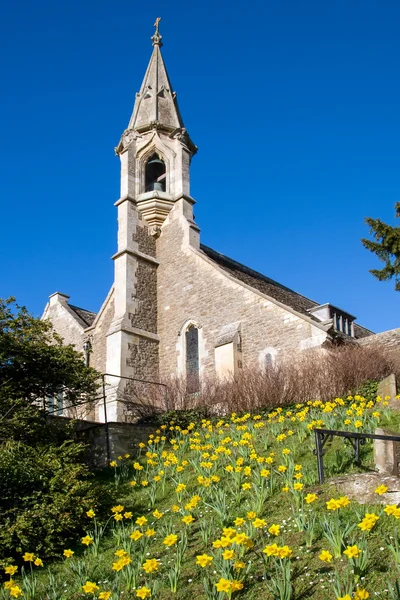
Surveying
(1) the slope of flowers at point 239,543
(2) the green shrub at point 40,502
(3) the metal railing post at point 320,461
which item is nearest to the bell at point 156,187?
(1) the slope of flowers at point 239,543

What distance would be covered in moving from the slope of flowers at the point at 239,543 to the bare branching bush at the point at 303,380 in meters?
5.44

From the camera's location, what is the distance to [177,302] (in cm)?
2367

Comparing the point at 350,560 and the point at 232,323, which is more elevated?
the point at 232,323

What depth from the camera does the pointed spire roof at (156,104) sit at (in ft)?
90.1

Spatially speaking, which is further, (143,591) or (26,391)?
(26,391)

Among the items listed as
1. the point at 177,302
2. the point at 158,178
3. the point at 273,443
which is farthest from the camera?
the point at 158,178

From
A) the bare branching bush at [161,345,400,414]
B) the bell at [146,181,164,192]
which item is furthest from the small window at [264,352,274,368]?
the bell at [146,181,164,192]

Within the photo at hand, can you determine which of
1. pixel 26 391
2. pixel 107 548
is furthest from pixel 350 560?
pixel 26 391

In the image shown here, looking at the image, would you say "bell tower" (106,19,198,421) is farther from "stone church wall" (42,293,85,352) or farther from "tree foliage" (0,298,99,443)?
"tree foliage" (0,298,99,443)

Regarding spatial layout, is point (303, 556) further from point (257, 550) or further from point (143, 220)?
point (143, 220)

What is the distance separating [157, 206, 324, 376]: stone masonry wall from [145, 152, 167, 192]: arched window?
208cm

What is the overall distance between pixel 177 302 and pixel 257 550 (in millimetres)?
17454

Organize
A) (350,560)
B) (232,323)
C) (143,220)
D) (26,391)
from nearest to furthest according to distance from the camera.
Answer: (350,560) < (26,391) < (232,323) < (143,220)

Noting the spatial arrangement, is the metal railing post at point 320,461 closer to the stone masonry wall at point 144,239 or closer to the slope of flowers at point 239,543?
the slope of flowers at point 239,543
